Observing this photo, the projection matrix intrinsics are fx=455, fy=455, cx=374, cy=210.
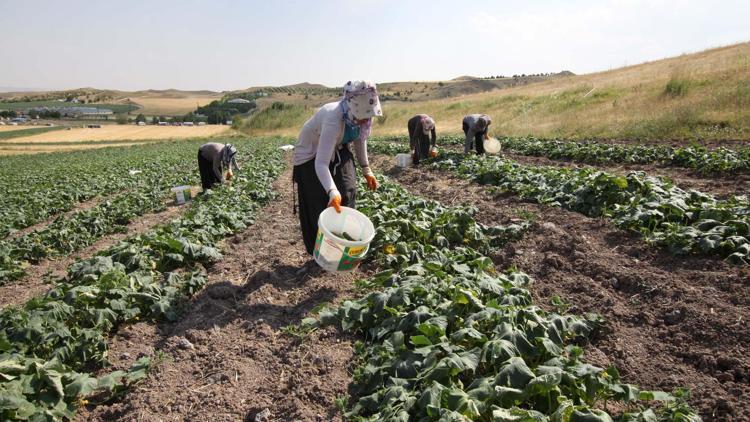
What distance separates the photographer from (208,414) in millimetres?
2934

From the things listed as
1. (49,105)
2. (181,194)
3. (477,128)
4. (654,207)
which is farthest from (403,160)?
(49,105)

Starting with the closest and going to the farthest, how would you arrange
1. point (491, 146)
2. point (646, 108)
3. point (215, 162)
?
point (215, 162) < point (491, 146) < point (646, 108)

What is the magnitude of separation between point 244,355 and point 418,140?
1012 centimetres

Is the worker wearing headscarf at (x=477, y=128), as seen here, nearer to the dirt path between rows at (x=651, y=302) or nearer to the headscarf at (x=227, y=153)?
the headscarf at (x=227, y=153)

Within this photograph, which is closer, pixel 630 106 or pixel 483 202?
pixel 483 202

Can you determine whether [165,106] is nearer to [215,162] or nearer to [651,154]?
[215,162]

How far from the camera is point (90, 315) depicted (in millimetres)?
3811

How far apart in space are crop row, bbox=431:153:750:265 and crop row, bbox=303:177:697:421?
1.97m

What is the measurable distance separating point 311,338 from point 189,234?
3301mm

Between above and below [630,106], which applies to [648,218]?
below

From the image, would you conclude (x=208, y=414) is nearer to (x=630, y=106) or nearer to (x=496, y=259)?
(x=496, y=259)

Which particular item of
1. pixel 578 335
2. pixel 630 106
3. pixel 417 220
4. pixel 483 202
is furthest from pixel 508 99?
pixel 578 335

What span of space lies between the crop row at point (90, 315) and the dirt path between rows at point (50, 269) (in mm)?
1099

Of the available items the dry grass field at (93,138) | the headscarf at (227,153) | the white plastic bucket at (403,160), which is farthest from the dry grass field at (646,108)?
the dry grass field at (93,138)
